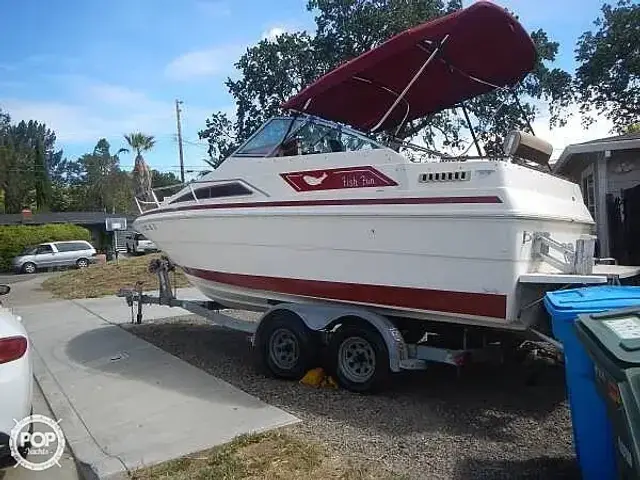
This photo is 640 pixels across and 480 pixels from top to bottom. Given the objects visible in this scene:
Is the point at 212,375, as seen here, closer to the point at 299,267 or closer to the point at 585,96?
the point at 299,267

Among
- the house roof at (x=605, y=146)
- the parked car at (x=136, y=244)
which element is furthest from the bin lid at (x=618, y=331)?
the parked car at (x=136, y=244)

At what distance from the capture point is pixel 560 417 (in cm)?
525

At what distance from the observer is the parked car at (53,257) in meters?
32.2

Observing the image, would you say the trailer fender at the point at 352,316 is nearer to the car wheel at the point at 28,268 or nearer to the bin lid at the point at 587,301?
the bin lid at the point at 587,301

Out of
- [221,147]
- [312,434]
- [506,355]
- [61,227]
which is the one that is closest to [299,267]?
[312,434]

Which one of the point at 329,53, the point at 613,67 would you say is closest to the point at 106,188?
the point at 329,53

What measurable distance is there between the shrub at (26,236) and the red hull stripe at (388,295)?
32.0 metres

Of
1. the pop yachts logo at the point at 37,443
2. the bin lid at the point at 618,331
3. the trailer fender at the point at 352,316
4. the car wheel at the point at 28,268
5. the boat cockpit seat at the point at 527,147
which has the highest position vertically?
the boat cockpit seat at the point at 527,147

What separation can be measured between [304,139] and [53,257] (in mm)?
29443

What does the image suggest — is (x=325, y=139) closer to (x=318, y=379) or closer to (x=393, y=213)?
(x=393, y=213)

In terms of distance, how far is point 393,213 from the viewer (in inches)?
223

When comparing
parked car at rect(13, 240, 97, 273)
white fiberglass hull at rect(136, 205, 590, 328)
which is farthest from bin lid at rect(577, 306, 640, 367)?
parked car at rect(13, 240, 97, 273)

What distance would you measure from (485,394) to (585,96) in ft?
72.2

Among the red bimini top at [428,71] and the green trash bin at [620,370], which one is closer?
the green trash bin at [620,370]
